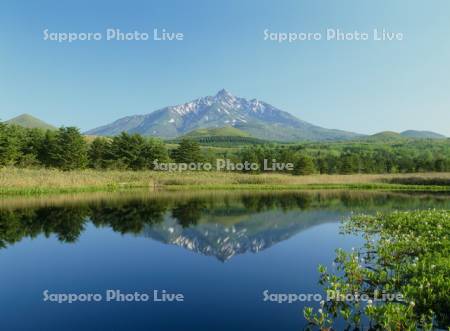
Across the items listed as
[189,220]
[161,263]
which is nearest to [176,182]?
[189,220]

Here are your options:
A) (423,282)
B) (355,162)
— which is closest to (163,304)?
(423,282)

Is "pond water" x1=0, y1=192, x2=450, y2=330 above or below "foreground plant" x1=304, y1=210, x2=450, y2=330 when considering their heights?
below

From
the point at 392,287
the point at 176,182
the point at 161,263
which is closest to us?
the point at 392,287

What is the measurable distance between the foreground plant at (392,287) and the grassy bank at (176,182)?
110 ft

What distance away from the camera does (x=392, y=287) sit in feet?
32.7

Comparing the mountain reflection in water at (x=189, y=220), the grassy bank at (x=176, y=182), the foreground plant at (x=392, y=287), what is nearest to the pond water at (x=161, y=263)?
the mountain reflection in water at (x=189, y=220)

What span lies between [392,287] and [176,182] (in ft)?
138

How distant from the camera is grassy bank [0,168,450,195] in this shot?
39.4 meters

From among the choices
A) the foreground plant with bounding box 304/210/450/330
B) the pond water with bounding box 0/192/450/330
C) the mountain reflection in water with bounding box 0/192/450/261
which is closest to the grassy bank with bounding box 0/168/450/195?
the mountain reflection in water with bounding box 0/192/450/261

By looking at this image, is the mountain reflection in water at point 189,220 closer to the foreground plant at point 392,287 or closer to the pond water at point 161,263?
the pond water at point 161,263

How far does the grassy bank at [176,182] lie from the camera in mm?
39375

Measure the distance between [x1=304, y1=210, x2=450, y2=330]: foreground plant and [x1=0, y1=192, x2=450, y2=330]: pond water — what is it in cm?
77

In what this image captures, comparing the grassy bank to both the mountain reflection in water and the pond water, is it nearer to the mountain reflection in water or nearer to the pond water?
the mountain reflection in water

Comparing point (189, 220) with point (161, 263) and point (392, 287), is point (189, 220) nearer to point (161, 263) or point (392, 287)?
point (161, 263)
